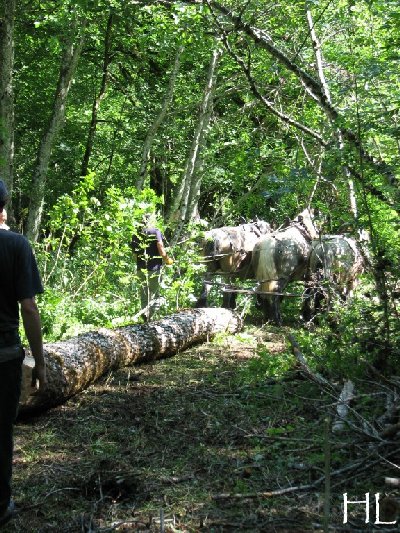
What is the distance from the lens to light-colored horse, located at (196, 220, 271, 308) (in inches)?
511

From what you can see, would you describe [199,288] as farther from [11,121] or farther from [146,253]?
[11,121]

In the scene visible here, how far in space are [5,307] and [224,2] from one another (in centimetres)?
745

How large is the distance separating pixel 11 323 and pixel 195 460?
190 cm

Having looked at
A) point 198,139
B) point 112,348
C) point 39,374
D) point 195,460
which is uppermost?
point 198,139

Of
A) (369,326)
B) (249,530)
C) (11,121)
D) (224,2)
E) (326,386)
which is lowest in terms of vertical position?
(249,530)

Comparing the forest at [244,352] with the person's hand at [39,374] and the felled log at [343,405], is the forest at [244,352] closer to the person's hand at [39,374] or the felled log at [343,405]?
the felled log at [343,405]

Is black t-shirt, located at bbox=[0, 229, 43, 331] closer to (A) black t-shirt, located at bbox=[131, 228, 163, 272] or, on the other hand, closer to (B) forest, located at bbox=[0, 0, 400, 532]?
(B) forest, located at bbox=[0, 0, 400, 532]

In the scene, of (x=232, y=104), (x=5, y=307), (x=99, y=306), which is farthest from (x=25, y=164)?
(x=5, y=307)

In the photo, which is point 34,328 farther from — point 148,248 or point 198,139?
point 198,139

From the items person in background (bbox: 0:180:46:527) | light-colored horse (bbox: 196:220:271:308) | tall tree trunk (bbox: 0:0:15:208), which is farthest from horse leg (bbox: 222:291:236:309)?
person in background (bbox: 0:180:46:527)

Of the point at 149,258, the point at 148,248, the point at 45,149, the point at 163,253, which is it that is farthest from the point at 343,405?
Answer: the point at 45,149

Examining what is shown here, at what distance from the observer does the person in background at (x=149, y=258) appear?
35.2ft

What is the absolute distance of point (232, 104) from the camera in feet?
66.0

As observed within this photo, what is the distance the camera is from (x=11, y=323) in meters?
4.27
